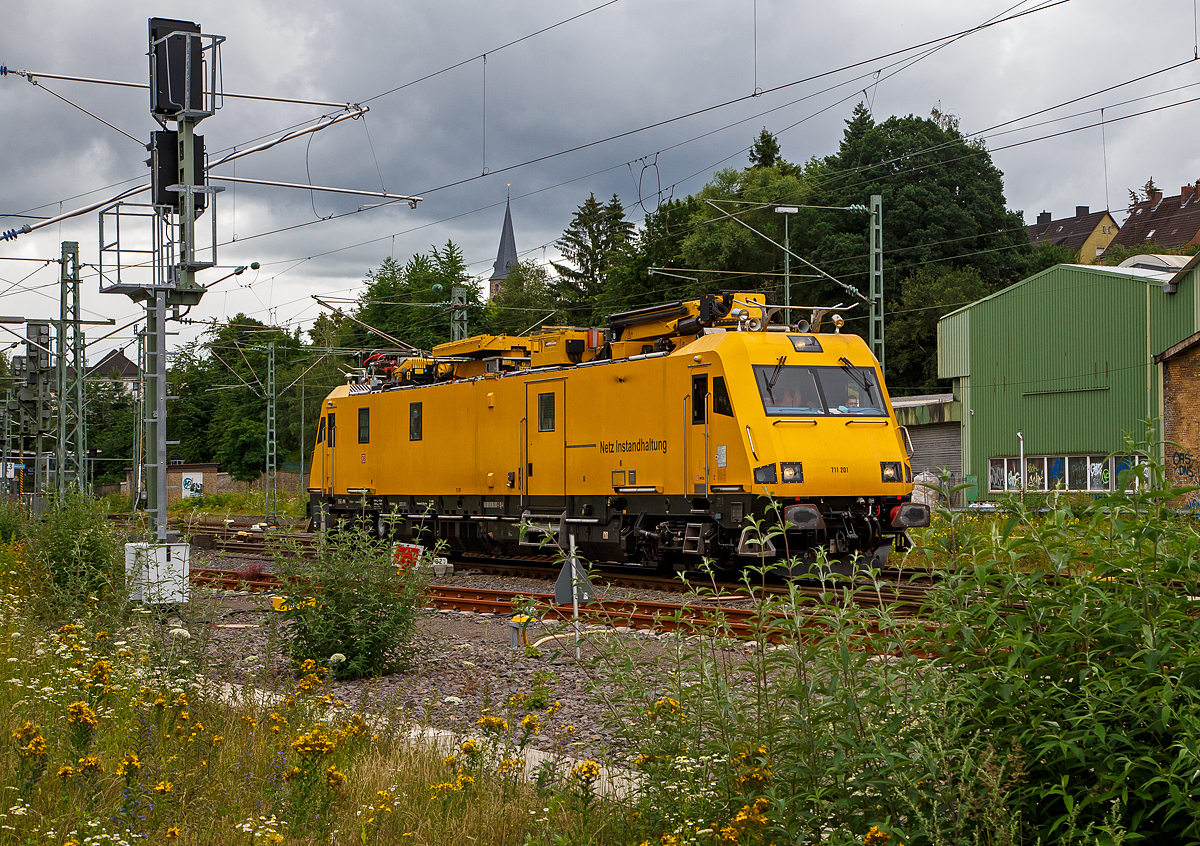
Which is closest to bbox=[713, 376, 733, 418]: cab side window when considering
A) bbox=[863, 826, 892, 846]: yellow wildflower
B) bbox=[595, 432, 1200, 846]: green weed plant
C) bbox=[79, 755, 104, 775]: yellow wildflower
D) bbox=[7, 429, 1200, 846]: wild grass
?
bbox=[7, 429, 1200, 846]: wild grass

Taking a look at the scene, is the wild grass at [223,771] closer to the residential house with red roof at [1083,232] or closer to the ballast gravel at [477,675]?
the ballast gravel at [477,675]

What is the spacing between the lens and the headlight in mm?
15148

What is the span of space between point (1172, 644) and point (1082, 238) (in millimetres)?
108918

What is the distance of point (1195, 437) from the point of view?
29.8 m

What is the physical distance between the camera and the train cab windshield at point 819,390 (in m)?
15.6

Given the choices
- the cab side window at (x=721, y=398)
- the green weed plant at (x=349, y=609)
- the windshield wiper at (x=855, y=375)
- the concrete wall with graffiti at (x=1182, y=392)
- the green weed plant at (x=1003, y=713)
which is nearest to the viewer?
the green weed plant at (x=1003, y=713)

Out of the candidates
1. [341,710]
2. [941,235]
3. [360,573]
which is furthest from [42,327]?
[941,235]

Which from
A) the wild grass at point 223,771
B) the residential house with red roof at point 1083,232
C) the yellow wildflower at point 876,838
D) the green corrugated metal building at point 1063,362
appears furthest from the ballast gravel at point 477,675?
the residential house with red roof at point 1083,232

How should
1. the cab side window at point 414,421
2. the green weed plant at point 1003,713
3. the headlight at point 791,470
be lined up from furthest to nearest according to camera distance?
the cab side window at point 414,421 → the headlight at point 791,470 → the green weed plant at point 1003,713

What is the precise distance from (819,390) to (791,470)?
1.51 m

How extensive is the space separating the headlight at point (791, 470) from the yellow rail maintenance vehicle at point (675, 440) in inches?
0.8

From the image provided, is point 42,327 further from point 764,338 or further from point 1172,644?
point 1172,644

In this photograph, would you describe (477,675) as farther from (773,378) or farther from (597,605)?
(773,378)

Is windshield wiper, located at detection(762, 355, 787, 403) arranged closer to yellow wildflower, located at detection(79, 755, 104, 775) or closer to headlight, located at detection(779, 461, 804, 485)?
headlight, located at detection(779, 461, 804, 485)
